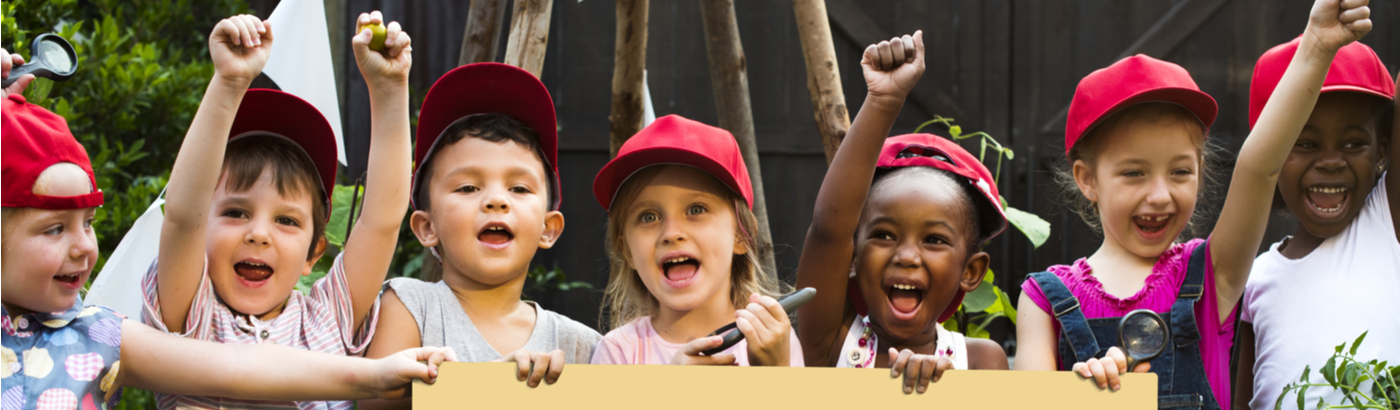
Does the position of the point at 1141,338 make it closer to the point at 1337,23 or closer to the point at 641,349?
the point at 1337,23

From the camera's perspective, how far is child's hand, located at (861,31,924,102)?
1477 millimetres

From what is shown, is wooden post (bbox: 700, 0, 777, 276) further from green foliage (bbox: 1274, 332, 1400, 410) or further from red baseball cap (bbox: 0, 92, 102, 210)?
red baseball cap (bbox: 0, 92, 102, 210)

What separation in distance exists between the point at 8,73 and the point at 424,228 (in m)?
0.65

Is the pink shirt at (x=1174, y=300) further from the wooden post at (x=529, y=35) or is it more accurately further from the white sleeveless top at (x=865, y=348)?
the wooden post at (x=529, y=35)

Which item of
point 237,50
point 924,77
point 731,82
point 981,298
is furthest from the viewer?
point 924,77

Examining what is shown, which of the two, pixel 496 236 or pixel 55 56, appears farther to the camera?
pixel 496 236

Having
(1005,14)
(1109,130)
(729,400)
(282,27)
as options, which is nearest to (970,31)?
(1005,14)

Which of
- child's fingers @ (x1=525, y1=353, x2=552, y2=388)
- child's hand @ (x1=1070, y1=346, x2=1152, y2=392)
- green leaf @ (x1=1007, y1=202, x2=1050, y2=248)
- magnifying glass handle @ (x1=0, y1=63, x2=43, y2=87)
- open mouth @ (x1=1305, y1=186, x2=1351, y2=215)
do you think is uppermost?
green leaf @ (x1=1007, y1=202, x2=1050, y2=248)

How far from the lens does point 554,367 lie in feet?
4.05

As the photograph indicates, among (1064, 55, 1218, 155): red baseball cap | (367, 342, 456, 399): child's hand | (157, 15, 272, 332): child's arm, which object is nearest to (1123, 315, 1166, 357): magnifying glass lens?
(1064, 55, 1218, 155): red baseball cap

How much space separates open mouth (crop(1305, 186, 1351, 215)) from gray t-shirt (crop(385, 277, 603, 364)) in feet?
4.37

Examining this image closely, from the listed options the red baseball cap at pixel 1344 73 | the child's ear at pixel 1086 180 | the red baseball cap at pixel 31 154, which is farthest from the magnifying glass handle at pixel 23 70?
the red baseball cap at pixel 1344 73

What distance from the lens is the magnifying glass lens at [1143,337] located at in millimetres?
1356

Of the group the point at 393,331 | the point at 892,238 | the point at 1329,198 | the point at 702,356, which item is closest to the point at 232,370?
the point at 393,331
